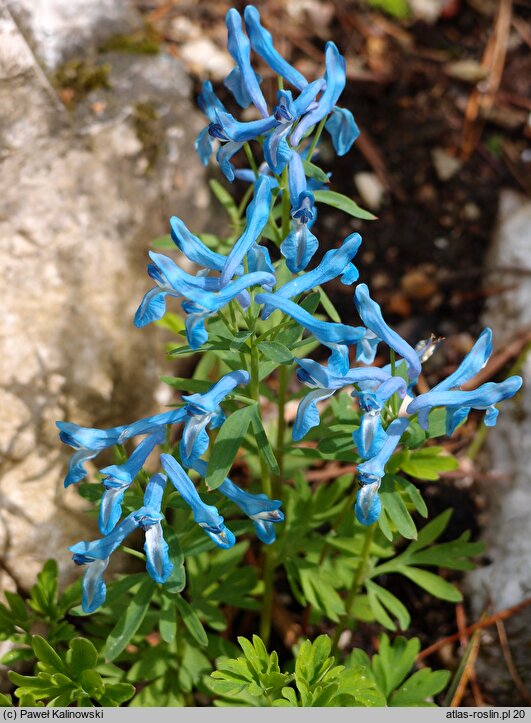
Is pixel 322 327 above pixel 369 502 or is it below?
above

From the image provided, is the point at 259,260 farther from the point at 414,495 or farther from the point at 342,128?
the point at 414,495

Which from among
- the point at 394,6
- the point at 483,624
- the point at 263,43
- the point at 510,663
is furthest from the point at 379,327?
the point at 394,6

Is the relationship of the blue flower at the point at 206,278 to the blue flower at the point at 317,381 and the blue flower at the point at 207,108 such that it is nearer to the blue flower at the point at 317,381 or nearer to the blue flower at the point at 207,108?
the blue flower at the point at 317,381

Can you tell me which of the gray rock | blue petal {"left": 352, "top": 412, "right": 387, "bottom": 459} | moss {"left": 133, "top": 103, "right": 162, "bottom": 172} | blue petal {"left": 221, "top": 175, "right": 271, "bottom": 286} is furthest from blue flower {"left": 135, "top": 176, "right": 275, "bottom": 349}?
the gray rock

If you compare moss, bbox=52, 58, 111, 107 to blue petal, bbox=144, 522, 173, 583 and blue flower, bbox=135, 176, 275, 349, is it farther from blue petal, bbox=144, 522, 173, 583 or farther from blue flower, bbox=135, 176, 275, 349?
blue petal, bbox=144, 522, 173, 583

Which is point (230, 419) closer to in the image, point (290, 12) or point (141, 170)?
point (141, 170)

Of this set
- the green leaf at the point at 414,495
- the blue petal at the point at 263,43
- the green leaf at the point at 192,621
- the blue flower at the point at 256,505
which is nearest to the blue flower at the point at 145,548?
the blue flower at the point at 256,505
